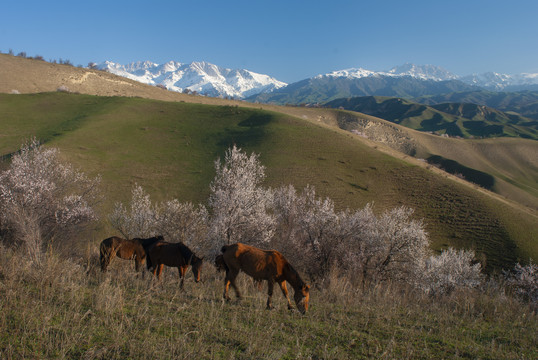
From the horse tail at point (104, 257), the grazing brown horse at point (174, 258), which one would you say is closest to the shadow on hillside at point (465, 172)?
the grazing brown horse at point (174, 258)

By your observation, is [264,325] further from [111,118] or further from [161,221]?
[111,118]

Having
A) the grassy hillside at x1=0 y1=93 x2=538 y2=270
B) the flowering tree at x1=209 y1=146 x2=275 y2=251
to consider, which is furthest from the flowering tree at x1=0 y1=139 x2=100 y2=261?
the flowering tree at x1=209 y1=146 x2=275 y2=251

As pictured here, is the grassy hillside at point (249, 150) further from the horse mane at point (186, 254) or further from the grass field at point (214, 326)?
the grass field at point (214, 326)

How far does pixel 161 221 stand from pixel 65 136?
166ft

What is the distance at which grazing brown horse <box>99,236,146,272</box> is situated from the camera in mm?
9977

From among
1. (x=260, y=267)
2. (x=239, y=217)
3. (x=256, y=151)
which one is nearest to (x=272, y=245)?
(x=239, y=217)

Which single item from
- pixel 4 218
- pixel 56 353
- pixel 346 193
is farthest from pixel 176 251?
pixel 346 193

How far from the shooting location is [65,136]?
6275 centimetres

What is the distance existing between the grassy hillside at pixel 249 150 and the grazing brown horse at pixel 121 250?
33625 mm

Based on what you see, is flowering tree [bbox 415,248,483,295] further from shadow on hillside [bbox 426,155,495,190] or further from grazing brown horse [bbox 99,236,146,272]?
shadow on hillside [bbox 426,155,495,190]

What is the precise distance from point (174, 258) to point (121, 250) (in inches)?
91.2

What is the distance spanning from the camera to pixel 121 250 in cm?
1026

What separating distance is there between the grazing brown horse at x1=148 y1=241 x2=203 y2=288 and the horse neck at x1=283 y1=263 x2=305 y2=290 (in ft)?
9.52

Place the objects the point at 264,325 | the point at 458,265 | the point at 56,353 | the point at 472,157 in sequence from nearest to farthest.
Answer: the point at 56,353 < the point at 264,325 < the point at 458,265 < the point at 472,157
